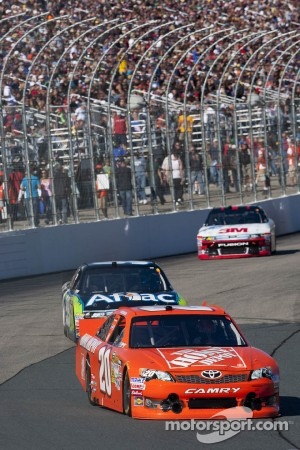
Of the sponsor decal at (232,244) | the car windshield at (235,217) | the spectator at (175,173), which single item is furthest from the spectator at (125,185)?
the sponsor decal at (232,244)

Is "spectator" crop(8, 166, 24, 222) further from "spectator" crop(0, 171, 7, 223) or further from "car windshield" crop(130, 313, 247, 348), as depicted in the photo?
"car windshield" crop(130, 313, 247, 348)

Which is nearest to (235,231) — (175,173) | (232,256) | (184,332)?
(232,256)

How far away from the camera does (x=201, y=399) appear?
8953 mm

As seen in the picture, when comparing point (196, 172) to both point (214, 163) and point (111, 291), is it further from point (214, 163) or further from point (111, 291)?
point (111, 291)

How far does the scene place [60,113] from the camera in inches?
1044

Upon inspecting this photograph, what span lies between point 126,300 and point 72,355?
1097 millimetres

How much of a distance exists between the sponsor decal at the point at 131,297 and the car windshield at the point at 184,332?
161 inches

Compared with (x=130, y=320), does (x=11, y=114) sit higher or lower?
higher

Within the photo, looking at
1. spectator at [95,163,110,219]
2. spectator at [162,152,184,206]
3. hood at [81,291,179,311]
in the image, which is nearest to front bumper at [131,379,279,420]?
hood at [81,291,179,311]

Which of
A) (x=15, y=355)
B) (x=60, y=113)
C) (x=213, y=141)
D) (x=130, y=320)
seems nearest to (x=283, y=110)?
(x=213, y=141)

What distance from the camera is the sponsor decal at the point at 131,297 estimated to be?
46.8 feet

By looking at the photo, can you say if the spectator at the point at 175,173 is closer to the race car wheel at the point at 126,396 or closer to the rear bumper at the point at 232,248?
the rear bumper at the point at 232,248

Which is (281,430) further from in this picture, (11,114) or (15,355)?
(11,114)

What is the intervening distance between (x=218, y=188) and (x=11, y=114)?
812 centimetres
